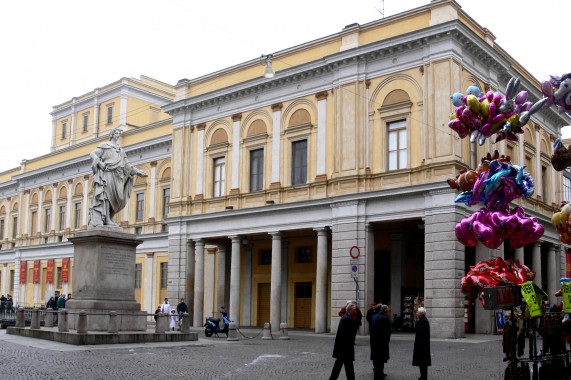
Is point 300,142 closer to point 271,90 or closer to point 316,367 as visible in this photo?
point 271,90

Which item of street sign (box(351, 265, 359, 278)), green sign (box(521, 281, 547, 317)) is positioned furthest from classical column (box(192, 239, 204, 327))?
green sign (box(521, 281, 547, 317))

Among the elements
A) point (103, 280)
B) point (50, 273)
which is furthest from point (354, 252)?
point (50, 273)

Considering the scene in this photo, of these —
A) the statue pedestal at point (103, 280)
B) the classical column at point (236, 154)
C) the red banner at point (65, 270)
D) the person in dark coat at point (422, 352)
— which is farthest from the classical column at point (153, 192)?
the person in dark coat at point (422, 352)

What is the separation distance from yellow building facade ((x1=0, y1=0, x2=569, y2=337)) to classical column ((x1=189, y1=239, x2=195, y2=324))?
8 cm

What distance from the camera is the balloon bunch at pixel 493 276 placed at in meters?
9.53

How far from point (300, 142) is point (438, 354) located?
588 inches

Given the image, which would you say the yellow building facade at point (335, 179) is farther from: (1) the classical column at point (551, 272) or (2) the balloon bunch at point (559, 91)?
(2) the balloon bunch at point (559, 91)

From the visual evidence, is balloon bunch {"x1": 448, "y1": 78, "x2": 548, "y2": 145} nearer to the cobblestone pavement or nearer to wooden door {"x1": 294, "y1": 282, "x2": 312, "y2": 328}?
the cobblestone pavement

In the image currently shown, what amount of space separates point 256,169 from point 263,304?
779cm

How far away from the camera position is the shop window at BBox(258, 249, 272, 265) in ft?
121

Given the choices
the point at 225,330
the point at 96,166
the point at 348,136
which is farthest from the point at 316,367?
the point at 348,136

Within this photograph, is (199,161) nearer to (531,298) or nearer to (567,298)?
(531,298)

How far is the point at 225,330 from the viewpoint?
1035 inches

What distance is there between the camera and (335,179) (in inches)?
1156
